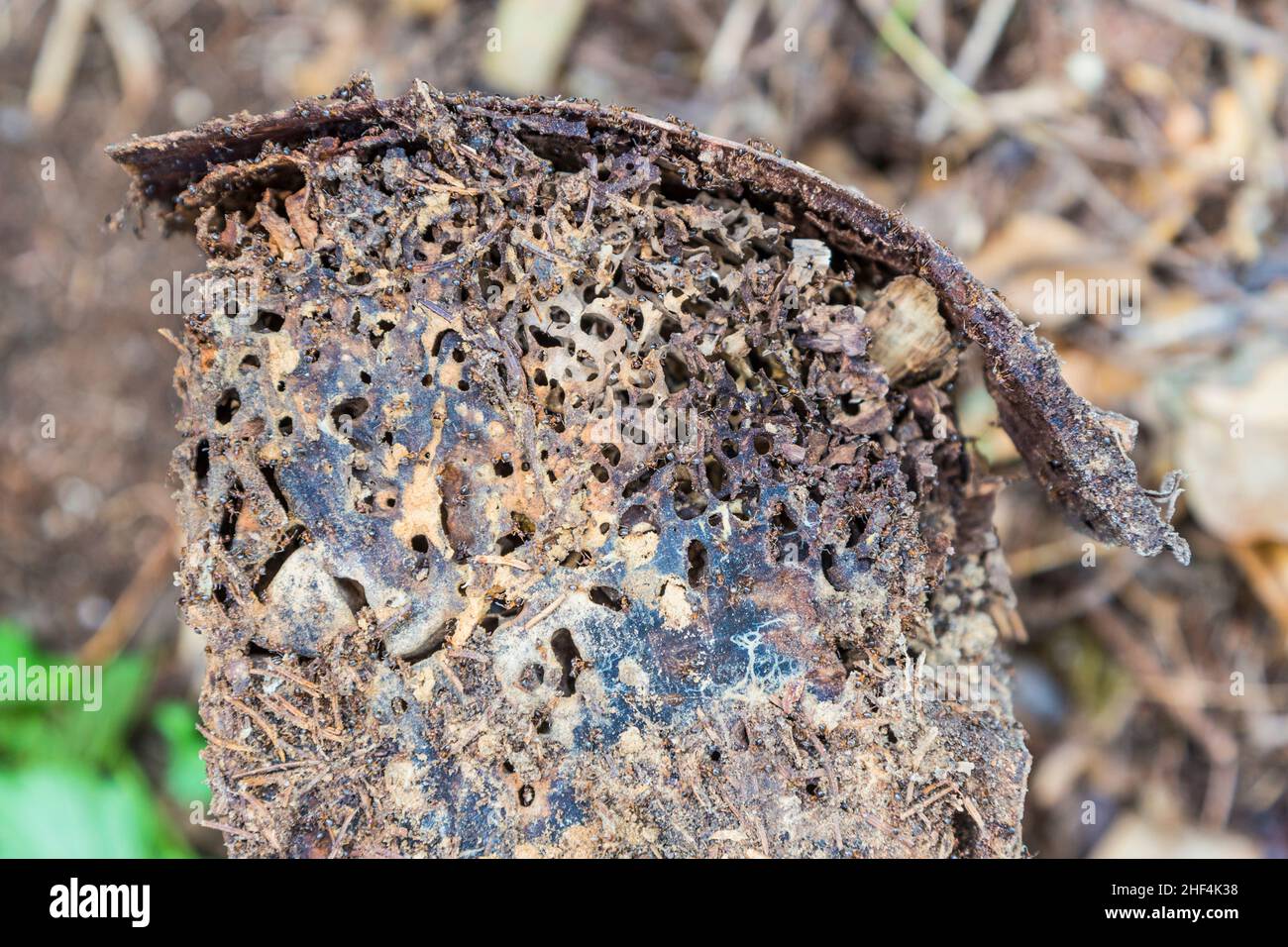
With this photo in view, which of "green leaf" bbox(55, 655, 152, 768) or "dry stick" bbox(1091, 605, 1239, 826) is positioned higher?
"green leaf" bbox(55, 655, 152, 768)

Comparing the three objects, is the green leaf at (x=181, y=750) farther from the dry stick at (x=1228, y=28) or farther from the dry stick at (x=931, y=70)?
the dry stick at (x=1228, y=28)

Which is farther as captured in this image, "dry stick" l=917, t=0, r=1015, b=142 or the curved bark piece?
"dry stick" l=917, t=0, r=1015, b=142

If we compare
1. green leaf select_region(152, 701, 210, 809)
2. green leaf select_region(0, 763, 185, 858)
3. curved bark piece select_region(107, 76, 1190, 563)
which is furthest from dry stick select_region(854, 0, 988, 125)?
green leaf select_region(0, 763, 185, 858)

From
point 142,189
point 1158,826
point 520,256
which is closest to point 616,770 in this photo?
point 520,256

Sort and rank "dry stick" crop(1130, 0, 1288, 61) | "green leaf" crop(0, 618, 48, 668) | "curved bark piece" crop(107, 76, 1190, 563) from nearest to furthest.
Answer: "curved bark piece" crop(107, 76, 1190, 563) < "dry stick" crop(1130, 0, 1288, 61) < "green leaf" crop(0, 618, 48, 668)

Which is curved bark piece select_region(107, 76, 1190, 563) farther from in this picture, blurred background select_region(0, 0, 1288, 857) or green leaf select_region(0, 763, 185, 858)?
green leaf select_region(0, 763, 185, 858)

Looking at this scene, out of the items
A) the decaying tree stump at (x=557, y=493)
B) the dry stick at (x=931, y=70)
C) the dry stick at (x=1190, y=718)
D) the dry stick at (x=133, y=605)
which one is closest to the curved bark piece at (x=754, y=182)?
the decaying tree stump at (x=557, y=493)
